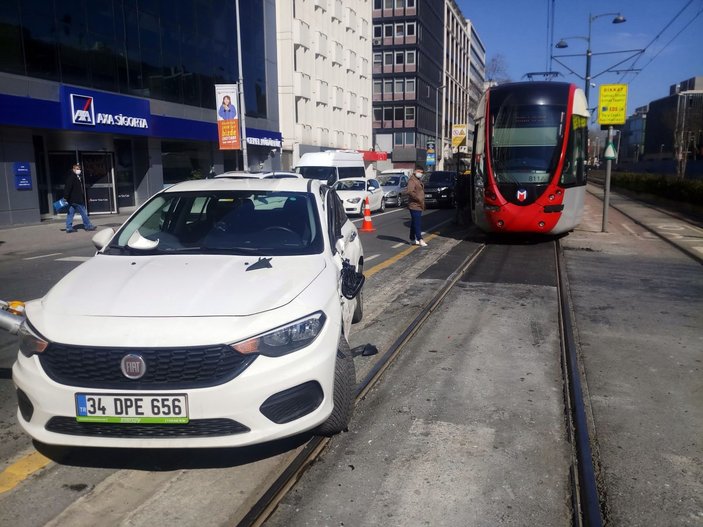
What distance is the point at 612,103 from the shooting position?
52.6ft

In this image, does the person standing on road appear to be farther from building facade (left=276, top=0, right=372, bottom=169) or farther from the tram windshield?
building facade (left=276, top=0, right=372, bottom=169)

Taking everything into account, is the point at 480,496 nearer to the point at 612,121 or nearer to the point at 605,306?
the point at 605,306

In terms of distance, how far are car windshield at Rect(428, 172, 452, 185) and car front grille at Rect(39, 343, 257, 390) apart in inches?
919

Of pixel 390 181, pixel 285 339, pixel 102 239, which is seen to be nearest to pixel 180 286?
pixel 285 339

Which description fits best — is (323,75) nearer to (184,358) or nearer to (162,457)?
(162,457)

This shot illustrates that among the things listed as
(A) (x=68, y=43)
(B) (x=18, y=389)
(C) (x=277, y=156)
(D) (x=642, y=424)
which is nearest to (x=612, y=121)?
(D) (x=642, y=424)

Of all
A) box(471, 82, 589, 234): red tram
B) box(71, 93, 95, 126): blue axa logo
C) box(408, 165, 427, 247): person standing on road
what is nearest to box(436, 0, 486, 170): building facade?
box(71, 93, 95, 126): blue axa logo

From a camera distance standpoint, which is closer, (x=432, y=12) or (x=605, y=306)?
(x=605, y=306)

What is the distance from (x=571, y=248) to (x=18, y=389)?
1184 cm

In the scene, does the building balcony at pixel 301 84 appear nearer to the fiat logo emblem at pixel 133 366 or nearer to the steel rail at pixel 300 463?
the steel rail at pixel 300 463

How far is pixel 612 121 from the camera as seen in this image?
631 inches

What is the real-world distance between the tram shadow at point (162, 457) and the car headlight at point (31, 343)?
75cm

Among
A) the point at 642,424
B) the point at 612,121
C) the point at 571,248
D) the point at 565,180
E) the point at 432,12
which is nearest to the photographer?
the point at 642,424

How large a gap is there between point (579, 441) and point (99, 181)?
22977 millimetres
